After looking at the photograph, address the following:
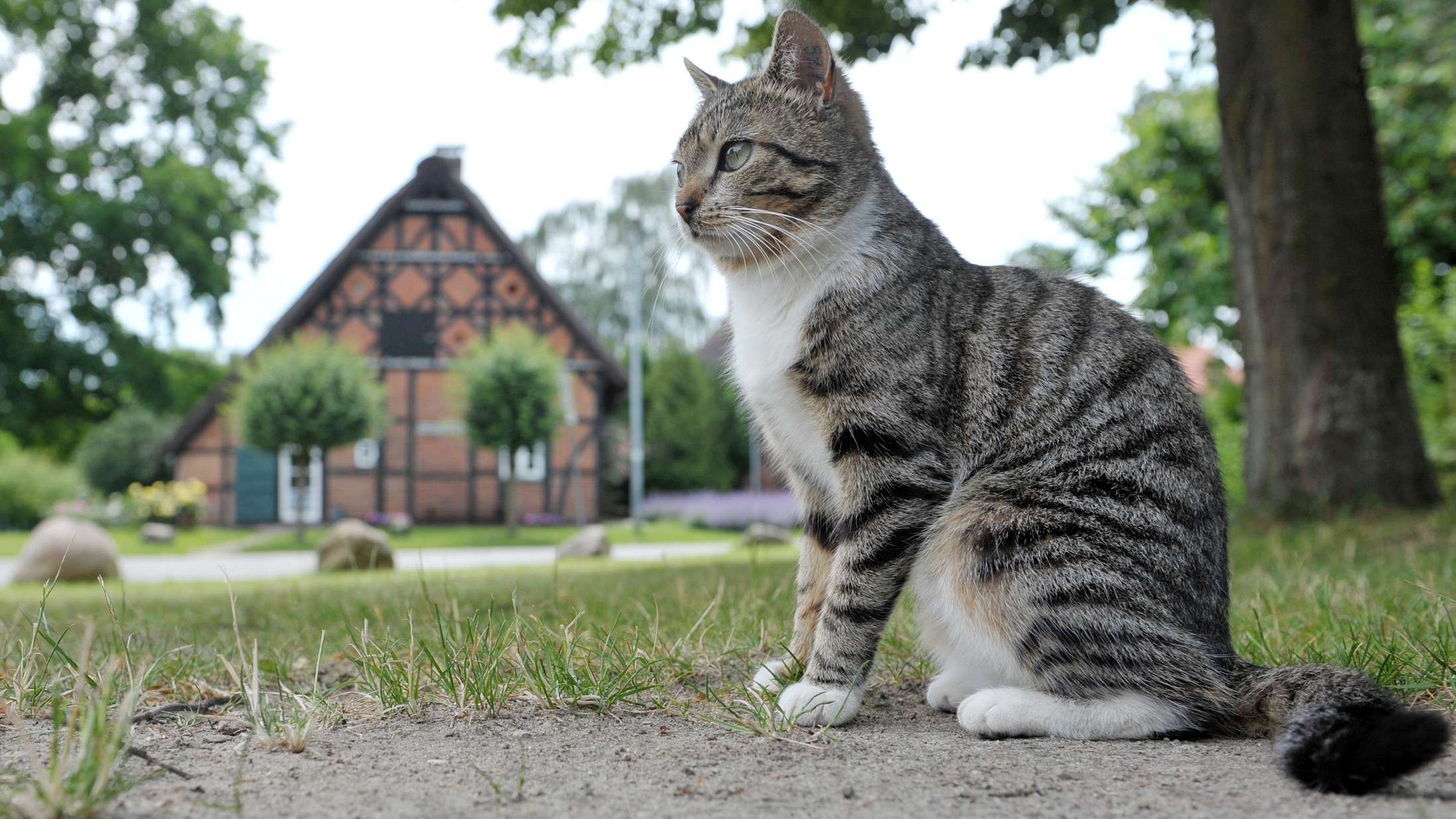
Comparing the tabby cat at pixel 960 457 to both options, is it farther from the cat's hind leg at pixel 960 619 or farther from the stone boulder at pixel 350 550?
the stone boulder at pixel 350 550

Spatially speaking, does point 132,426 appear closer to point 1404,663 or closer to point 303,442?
point 303,442

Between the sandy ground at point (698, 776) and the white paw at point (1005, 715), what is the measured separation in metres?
0.04

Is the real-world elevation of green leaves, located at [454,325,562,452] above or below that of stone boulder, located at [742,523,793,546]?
above

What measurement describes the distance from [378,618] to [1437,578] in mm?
4559

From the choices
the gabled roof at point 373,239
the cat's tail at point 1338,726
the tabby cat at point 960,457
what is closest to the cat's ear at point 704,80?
the tabby cat at point 960,457

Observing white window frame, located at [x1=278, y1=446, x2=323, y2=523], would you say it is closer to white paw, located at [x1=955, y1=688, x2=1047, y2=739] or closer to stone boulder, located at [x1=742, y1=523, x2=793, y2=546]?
stone boulder, located at [x1=742, y1=523, x2=793, y2=546]

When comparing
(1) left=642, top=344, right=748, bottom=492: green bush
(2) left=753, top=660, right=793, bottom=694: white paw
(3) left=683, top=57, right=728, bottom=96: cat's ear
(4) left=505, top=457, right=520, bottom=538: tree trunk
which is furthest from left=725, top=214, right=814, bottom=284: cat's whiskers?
(1) left=642, top=344, right=748, bottom=492: green bush

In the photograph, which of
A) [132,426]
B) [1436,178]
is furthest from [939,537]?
[132,426]

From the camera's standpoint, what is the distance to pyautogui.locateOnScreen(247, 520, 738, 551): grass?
21.8m

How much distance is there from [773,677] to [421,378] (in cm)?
2583

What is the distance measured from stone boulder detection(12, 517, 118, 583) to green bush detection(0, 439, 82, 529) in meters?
22.3

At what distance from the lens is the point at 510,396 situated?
23609 millimetres

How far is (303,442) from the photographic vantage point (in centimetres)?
2228

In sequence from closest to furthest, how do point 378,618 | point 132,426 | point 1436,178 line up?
point 378,618 < point 1436,178 < point 132,426
